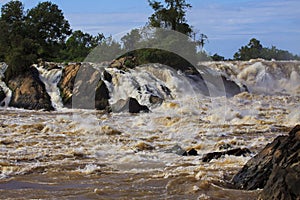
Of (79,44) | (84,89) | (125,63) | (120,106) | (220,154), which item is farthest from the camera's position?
(79,44)

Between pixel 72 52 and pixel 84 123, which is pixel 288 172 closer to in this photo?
pixel 84 123

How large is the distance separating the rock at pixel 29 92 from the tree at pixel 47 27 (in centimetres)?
512

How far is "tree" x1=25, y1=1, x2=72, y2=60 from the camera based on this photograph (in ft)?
93.6

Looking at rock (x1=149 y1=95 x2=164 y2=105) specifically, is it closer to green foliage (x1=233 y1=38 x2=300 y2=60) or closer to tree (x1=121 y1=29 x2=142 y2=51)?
tree (x1=121 y1=29 x2=142 y2=51)

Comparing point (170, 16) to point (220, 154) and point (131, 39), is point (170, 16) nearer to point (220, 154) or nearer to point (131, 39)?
point (131, 39)

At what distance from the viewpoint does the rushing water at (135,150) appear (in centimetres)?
645

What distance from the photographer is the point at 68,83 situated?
848 inches

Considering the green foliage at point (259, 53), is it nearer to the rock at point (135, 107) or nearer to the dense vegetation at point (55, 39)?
the dense vegetation at point (55, 39)

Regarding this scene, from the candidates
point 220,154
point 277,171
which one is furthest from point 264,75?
point 277,171

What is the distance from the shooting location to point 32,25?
28.5m

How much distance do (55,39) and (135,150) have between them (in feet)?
72.1

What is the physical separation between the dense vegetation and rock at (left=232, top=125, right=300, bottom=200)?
59.9 ft

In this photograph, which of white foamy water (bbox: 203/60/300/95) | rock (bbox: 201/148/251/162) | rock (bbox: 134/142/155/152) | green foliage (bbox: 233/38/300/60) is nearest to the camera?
rock (bbox: 201/148/251/162)

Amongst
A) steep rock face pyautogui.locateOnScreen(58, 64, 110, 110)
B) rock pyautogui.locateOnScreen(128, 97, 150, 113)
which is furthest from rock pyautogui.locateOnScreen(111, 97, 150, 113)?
steep rock face pyautogui.locateOnScreen(58, 64, 110, 110)
